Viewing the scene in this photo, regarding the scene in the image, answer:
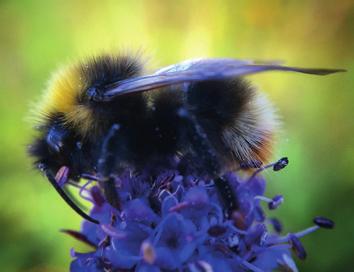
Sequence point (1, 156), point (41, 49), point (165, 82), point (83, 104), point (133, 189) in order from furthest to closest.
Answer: point (41, 49)
point (1, 156)
point (133, 189)
point (83, 104)
point (165, 82)

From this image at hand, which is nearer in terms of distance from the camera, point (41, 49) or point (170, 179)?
point (170, 179)

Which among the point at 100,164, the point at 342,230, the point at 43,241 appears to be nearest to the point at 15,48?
the point at 43,241

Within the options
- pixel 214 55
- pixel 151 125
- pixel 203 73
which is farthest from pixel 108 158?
pixel 214 55

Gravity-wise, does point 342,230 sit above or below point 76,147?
below

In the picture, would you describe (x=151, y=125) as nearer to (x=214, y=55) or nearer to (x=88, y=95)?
(x=88, y=95)

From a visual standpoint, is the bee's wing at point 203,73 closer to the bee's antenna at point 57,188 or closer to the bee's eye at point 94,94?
the bee's eye at point 94,94

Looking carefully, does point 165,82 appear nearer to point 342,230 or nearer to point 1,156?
point 342,230

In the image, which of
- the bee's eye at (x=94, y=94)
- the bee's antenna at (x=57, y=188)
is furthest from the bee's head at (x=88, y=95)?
the bee's antenna at (x=57, y=188)

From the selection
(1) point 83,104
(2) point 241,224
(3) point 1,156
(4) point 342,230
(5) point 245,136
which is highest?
(1) point 83,104
